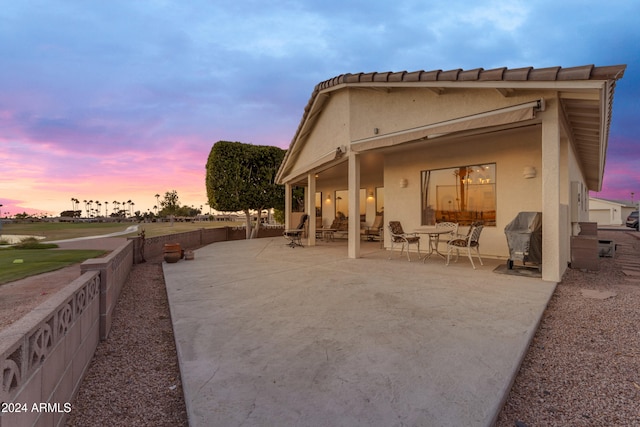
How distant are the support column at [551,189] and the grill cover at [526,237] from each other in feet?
1.44

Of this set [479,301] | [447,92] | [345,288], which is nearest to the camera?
[479,301]

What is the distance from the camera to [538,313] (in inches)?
132

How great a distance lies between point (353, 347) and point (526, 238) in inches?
181

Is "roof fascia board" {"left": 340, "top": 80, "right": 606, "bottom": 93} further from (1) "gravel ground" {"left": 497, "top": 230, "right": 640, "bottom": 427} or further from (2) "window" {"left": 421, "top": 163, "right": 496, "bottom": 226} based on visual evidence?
(1) "gravel ground" {"left": 497, "top": 230, "right": 640, "bottom": 427}

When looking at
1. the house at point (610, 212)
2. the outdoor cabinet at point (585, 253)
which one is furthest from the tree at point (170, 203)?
the house at point (610, 212)

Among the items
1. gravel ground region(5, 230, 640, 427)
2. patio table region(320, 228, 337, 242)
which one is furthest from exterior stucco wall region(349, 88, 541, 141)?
patio table region(320, 228, 337, 242)

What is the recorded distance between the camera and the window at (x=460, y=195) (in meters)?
7.63

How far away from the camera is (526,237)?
5461 millimetres

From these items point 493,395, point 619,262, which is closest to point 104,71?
point 493,395

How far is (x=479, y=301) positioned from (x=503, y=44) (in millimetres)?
36005

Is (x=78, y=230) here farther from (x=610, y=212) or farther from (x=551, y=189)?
(x=610, y=212)

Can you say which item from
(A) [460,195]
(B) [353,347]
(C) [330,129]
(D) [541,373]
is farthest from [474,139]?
(B) [353,347]

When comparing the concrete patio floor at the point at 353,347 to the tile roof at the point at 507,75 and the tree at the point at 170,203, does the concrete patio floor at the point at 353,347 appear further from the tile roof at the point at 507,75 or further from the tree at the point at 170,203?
the tree at the point at 170,203

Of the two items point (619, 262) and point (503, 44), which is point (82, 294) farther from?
point (503, 44)
